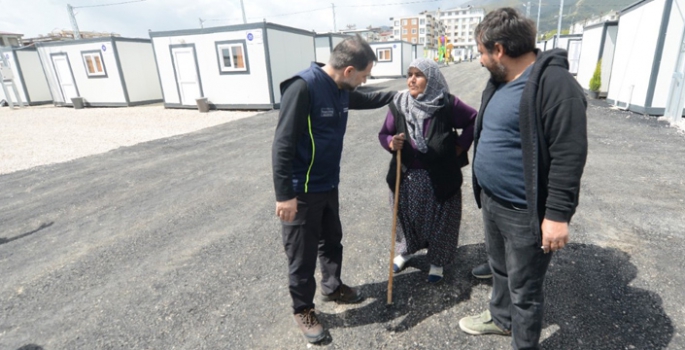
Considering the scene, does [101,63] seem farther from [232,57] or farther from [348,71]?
[348,71]

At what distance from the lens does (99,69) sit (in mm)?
18641

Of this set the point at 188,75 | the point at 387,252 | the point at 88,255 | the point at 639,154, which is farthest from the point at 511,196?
the point at 188,75

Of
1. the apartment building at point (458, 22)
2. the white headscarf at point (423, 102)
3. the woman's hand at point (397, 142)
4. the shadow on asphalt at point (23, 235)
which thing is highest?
the apartment building at point (458, 22)

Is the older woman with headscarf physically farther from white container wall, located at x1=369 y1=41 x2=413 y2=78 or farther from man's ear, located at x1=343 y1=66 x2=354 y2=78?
white container wall, located at x1=369 y1=41 x2=413 y2=78

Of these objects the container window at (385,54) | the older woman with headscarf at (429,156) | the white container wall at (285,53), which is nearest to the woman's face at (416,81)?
the older woman with headscarf at (429,156)

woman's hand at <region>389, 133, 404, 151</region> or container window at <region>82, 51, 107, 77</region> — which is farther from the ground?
container window at <region>82, 51, 107, 77</region>

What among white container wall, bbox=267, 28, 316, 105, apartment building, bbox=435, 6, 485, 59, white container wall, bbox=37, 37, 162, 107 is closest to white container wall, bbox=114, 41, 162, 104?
white container wall, bbox=37, 37, 162, 107

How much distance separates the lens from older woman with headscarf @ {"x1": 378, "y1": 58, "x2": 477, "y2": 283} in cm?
278

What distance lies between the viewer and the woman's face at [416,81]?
8.96 feet

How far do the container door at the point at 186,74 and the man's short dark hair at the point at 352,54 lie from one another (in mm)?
15325

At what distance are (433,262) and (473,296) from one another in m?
0.42

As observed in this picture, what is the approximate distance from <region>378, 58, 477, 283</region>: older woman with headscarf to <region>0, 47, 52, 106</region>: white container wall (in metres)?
27.4

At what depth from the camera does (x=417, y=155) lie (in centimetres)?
297

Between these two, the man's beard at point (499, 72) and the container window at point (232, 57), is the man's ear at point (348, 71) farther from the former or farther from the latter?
the container window at point (232, 57)
